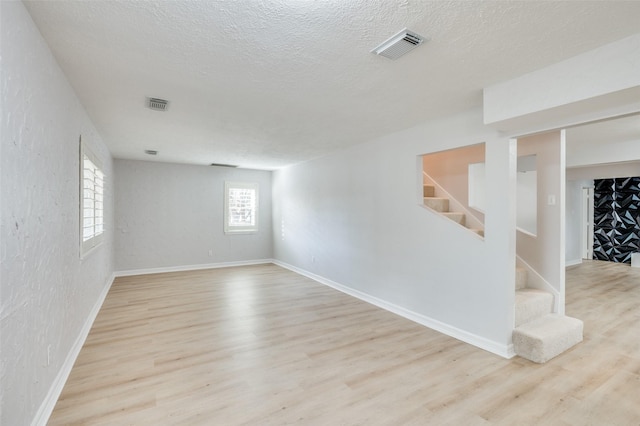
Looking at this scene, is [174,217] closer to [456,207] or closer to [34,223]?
[34,223]

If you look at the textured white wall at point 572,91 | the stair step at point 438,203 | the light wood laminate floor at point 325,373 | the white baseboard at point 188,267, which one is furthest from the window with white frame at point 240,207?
the textured white wall at point 572,91

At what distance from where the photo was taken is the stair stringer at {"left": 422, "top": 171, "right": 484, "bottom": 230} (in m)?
4.48

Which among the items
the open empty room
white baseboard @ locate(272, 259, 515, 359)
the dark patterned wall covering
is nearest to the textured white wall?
the open empty room

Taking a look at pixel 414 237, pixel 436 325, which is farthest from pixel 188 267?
pixel 436 325

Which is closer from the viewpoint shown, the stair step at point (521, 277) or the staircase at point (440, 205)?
the stair step at point (521, 277)

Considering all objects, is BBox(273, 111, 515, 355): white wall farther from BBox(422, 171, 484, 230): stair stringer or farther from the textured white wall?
BBox(422, 171, 484, 230): stair stringer

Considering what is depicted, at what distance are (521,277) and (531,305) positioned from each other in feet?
1.83

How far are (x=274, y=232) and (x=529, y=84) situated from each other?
6368 millimetres

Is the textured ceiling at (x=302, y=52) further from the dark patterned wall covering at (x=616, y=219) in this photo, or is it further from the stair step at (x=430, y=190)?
the dark patterned wall covering at (x=616, y=219)

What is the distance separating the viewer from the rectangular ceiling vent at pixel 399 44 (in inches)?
72.4

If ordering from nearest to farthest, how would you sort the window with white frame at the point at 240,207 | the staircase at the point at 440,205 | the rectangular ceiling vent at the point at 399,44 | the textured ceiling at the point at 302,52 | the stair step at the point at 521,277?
the textured ceiling at the point at 302,52, the rectangular ceiling vent at the point at 399,44, the stair step at the point at 521,277, the staircase at the point at 440,205, the window with white frame at the point at 240,207

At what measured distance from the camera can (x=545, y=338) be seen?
9.07 ft

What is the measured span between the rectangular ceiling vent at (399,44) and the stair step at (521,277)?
3048 millimetres

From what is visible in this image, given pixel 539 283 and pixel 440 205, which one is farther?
pixel 440 205
